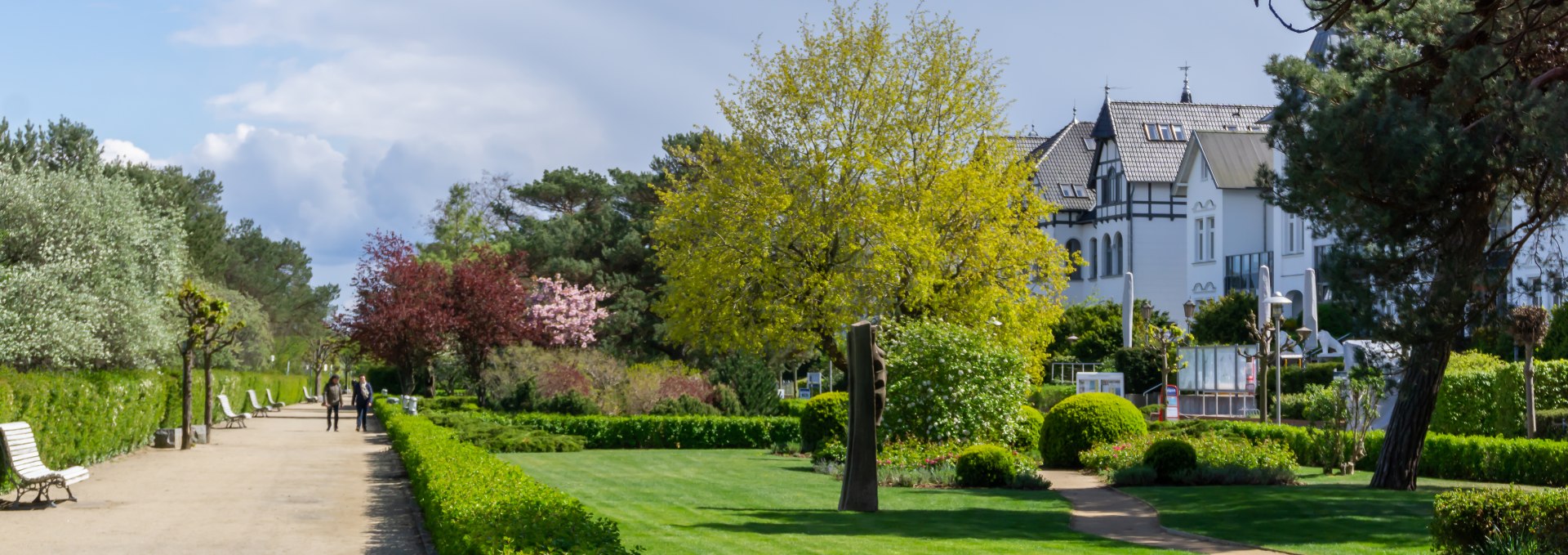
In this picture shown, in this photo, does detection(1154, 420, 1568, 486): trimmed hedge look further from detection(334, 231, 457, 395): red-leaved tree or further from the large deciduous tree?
detection(334, 231, 457, 395): red-leaved tree

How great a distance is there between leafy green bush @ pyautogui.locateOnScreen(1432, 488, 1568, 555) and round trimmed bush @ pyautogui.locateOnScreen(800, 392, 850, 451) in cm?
1454

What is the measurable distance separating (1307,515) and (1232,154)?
44754 mm

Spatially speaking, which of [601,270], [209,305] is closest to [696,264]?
[209,305]

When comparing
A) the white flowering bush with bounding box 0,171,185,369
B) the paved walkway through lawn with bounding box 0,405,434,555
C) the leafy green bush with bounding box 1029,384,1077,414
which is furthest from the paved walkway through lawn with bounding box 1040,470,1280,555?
the leafy green bush with bounding box 1029,384,1077,414

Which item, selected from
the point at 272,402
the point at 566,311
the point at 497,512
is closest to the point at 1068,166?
the point at 566,311

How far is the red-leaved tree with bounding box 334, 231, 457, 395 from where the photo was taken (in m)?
37.8

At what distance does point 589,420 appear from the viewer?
2969 centimetres

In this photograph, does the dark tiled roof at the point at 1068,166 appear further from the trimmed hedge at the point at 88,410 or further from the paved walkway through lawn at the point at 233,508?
the paved walkway through lawn at the point at 233,508

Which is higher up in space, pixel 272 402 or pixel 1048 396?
pixel 1048 396

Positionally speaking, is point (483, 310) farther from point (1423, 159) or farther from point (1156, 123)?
point (1156, 123)

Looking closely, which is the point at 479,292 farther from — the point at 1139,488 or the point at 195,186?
the point at 195,186

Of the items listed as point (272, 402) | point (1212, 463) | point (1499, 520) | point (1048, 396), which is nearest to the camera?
point (1499, 520)

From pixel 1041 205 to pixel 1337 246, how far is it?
36.5ft

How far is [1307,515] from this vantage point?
14.6m
